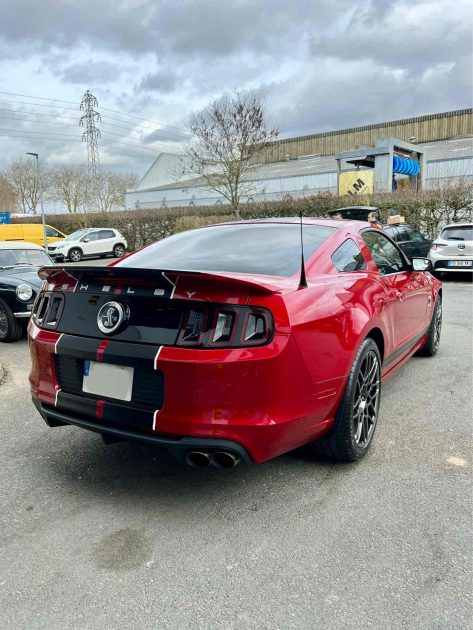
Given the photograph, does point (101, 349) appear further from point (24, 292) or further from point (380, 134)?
point (380, 134)

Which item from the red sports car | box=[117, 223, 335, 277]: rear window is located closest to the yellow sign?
box=[117, 223, 335, 277]: rear window

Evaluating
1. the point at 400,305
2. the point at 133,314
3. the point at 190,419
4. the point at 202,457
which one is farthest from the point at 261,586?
the point at 400,305

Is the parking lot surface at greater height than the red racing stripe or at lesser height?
lesser

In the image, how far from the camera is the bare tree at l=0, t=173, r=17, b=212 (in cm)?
5788

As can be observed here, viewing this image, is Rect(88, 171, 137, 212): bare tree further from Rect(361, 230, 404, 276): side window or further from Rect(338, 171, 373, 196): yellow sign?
Rect(361, 230, 404, 276): side window

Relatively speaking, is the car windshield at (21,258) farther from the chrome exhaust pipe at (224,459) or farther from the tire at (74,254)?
the tire at (74,254)

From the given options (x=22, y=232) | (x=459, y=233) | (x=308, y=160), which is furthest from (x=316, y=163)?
(x=459, y=233)

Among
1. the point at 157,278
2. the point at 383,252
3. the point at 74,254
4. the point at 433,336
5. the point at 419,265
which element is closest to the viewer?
the point at 157,278

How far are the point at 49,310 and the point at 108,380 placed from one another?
0.68 metres

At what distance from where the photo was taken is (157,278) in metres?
2.53

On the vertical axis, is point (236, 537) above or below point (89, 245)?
below

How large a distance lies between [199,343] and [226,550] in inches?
37.5

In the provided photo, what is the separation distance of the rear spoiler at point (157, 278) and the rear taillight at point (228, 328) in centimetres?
12

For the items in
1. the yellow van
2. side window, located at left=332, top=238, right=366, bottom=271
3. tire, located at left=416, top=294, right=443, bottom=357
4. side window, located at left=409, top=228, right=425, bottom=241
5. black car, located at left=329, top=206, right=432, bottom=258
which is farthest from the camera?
the yellow van
